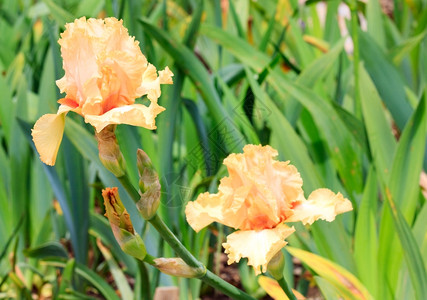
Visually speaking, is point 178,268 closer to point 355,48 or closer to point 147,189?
point 147,189

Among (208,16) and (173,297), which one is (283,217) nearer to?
(173,297)

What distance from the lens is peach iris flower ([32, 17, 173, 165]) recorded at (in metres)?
0.51

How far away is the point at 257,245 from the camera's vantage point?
521mm

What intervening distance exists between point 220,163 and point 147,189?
284 millimetres

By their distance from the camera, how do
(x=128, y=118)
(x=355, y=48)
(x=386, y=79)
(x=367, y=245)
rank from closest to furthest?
(x=128, y=118)
(x=367, y=245)
(x=355, y=48)
(x=386, y=79)

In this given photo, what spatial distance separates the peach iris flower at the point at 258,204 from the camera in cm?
53

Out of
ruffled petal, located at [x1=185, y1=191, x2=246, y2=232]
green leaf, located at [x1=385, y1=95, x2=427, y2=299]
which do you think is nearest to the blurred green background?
green leaf, located at [x1=385, y1=95, x2=427, y2=299]

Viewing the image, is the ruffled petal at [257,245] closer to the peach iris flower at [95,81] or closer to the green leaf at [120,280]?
the peach iris flower at [95,81]

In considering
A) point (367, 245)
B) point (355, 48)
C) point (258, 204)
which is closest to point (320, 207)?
point (258, 204)

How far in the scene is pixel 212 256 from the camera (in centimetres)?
123

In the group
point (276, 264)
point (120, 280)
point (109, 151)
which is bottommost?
point (120, 280)

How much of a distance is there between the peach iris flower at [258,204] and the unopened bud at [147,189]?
0.06 metres

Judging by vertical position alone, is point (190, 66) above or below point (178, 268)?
above

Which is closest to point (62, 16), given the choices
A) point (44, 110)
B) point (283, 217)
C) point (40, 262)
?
point (44, 110)
